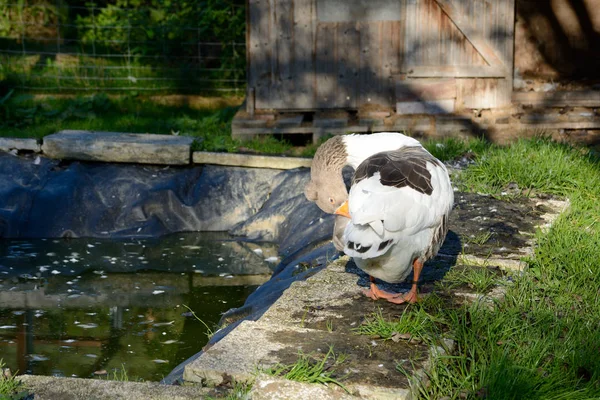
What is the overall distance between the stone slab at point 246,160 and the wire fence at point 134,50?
3924mm

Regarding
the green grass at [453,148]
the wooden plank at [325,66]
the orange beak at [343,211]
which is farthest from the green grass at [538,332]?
the wooden plank at [325,66]

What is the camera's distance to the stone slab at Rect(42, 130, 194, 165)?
360 inches

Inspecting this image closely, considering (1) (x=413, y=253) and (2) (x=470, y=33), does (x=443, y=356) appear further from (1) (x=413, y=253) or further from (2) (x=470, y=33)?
(2) (x=470, y=33)

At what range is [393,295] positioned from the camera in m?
Result: 4.50

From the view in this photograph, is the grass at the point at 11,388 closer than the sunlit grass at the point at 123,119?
Yes

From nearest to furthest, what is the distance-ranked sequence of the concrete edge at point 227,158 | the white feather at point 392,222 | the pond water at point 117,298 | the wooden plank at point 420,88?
the white feather at point 392,222 → the pond water at point 117,298 → the concrete edge at point 227,158 → the wooden plank at point 420,88

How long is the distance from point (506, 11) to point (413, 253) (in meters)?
6.58

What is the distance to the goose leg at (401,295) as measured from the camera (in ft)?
14.5

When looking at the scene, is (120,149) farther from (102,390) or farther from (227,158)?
(102,390)

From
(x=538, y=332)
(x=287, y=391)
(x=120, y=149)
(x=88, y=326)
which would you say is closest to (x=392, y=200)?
(x=538, y=332)

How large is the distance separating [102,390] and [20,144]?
20.8 feet

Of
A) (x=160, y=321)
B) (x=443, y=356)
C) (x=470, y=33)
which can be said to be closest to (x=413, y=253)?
(x=443, y=356)

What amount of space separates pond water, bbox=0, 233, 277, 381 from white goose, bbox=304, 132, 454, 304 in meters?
1.75

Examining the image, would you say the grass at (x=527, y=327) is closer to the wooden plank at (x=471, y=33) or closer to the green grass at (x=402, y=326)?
the green grass at (x=402, y=326)
